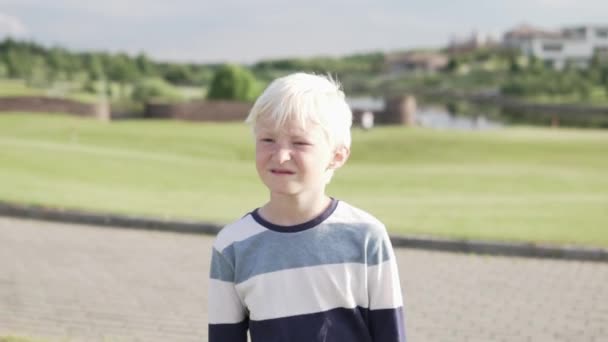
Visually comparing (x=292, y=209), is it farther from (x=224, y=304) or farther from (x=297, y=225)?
(x=224, y=304)

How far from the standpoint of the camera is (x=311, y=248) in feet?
8.39

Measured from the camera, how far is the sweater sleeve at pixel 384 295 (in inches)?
102

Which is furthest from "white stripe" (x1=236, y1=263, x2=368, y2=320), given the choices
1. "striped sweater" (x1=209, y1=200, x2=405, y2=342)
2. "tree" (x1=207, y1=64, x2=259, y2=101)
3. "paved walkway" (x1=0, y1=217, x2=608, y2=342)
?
"tree" (x1=207, y1=64, x2=259, y2=101)

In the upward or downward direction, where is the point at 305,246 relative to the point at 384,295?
upward

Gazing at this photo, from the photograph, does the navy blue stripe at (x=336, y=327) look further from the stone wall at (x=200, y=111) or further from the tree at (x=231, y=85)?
the tree at (x=231, y=85)

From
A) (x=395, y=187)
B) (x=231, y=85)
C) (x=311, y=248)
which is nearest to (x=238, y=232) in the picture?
(x=311, y=248)

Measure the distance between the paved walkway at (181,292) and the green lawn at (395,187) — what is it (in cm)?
130

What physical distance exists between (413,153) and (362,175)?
33.2 feet

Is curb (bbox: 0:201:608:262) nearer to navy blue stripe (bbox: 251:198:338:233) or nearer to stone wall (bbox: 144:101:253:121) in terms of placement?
navy blue stripe (bbox: 251:198:338:233)

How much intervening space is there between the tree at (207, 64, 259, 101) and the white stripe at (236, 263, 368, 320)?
6615cm

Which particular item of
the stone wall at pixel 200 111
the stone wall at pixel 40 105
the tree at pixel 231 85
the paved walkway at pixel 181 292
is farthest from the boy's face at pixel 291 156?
the tree at pixel 231 85

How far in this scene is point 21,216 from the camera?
1193 centimetres

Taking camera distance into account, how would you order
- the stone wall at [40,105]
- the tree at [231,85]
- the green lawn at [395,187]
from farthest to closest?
the tree at [231,85] → the stone wall at [40,105] → the green lawn at [395,187]

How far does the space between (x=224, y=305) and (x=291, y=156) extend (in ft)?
1.74
